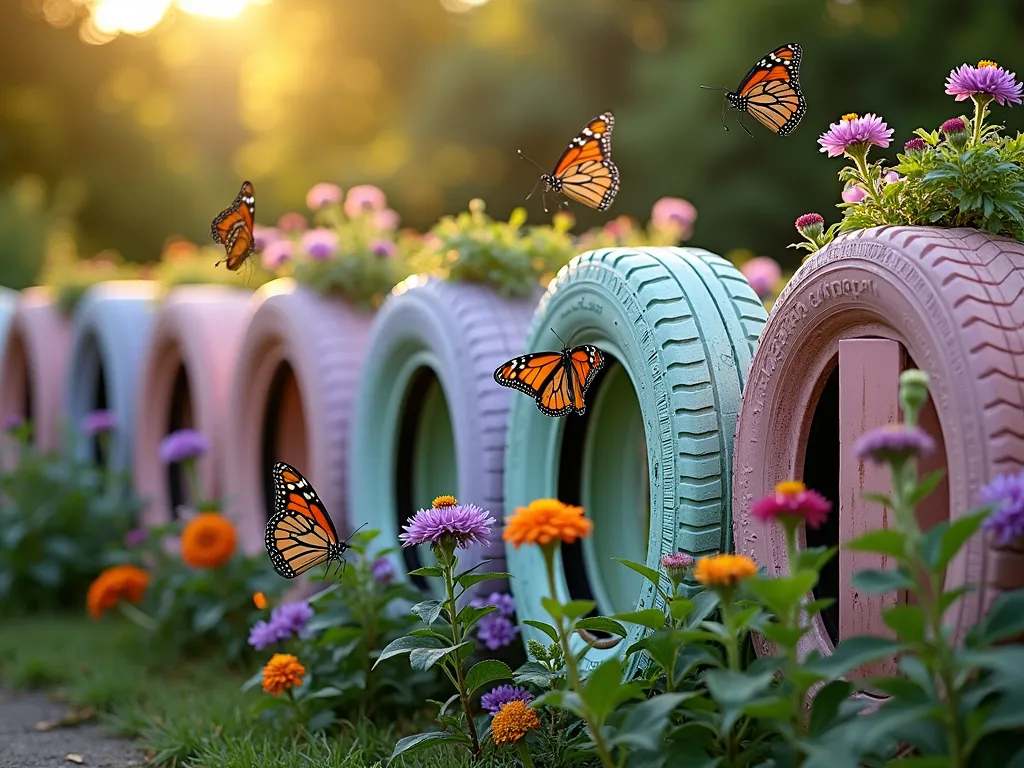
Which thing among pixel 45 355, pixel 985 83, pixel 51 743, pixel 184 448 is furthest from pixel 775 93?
pixel 45 355

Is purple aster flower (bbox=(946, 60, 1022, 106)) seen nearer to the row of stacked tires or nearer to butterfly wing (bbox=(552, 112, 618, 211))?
the row of stacked tires

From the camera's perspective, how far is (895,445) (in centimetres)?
172

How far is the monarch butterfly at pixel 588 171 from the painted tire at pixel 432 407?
17.5 inches

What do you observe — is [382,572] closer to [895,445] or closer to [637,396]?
[637,396]

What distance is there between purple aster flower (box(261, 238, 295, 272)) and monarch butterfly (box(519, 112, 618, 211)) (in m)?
1.58

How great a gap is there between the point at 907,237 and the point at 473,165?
19.3 meters

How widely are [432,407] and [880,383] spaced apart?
2.26 metres

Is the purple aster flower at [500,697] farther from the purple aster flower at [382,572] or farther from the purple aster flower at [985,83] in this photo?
the purple aster flower at [985,83]

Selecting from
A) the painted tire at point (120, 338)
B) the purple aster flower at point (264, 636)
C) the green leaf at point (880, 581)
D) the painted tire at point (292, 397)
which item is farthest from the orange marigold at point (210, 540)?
the green leaf at point (880, 581)

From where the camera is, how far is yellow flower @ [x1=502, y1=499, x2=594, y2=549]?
2014 mm

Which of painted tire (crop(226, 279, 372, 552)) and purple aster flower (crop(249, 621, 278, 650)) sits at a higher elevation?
painted tire (crop(226, 279, 372, 552))

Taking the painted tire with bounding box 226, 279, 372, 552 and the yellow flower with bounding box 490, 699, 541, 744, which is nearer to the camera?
the yellow flower with bounding box 490, 699, 541, 744

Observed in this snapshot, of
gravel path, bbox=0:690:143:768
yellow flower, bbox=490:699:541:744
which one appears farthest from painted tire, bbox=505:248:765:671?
gravel path, bbox=0:690:143:768

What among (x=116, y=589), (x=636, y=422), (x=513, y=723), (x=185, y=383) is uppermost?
(x=185, y=383)
